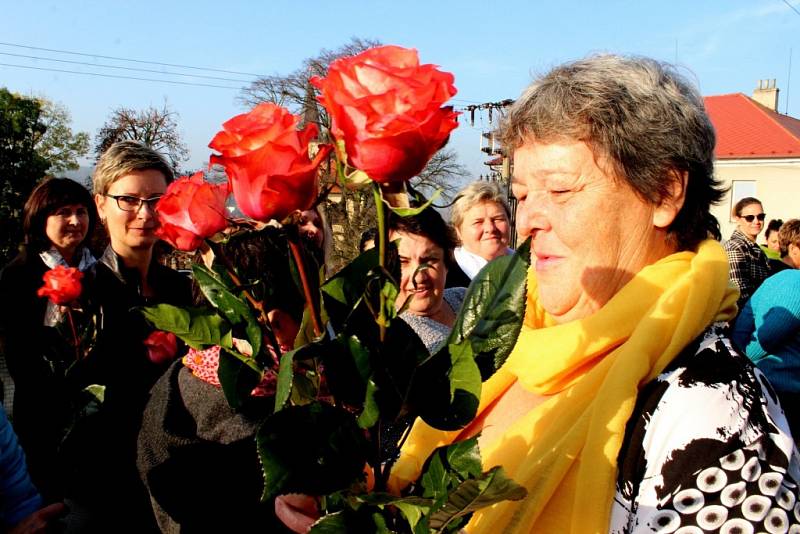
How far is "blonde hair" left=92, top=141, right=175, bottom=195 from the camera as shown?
2982 millimetres

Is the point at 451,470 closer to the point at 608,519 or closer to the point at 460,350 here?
the point at 460,350

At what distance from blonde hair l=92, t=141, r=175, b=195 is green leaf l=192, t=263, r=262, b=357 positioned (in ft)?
7.15

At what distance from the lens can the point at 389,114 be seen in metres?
0.78

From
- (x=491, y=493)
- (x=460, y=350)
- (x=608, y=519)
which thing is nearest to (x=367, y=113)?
(x=460, y=350)

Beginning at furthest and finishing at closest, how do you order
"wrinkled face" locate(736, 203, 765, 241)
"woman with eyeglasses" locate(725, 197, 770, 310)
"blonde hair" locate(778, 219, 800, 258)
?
"wrinkled face" locate(736, 203, 765, 241) → "blonde hair" locate(778, 219, 800, 258) → "woman with eyeglasses" locate(725, 197, 770, 310)

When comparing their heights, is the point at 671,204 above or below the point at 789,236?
above

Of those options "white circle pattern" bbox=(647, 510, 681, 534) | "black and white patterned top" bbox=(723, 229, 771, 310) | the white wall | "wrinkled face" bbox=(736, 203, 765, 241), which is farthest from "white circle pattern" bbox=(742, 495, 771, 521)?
the white wall

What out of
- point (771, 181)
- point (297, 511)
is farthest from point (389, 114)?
point (771, 181)

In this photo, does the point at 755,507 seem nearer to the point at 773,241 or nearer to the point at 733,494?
the point at 733,494

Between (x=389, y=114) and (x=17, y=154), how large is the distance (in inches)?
1029

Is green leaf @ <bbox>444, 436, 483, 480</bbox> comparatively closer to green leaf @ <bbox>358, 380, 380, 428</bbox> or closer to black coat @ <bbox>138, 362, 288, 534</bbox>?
green leaf @ <bbox>358, 380, 380, 428</bbox>

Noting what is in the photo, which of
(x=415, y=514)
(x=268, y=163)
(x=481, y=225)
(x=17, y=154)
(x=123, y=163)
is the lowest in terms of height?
(x=415, y=514)

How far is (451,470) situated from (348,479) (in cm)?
14

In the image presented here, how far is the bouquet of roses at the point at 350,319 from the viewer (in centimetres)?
80
